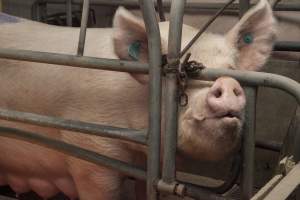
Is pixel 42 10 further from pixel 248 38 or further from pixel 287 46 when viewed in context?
pixel 248 38

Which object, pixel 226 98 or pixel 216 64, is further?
pixel 216 64

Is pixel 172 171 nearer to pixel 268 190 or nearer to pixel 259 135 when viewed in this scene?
pixel 268 190

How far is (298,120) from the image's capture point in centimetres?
131

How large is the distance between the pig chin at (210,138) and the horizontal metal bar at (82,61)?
21cm

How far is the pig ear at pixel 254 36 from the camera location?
1.42 metres

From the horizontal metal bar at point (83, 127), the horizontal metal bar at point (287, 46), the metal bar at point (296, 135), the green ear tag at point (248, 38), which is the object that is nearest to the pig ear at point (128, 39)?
the horizontal metal bar at point (83, 127)

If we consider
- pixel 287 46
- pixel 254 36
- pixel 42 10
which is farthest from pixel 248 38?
pixel 42 10

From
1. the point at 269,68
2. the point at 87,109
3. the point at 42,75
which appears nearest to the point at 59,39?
the point at 42,75

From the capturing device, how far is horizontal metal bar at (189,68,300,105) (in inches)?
43.9

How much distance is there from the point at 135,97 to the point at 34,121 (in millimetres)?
350

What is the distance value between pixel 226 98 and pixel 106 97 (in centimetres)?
58

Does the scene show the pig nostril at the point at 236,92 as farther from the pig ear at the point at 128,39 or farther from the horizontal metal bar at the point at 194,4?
the horizontal metal bar at the point at 194,4

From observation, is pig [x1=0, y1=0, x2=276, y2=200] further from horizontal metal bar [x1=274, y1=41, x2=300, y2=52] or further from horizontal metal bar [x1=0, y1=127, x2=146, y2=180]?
horizontal metal bar [x1=274, y1=41, x2=300, y2=52]

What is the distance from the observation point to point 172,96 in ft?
3.92
